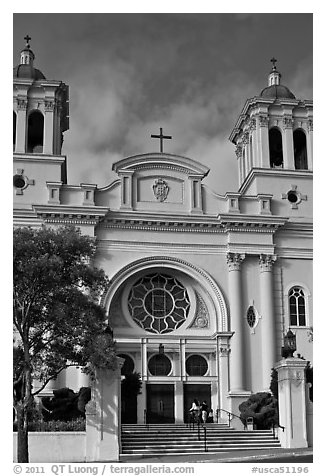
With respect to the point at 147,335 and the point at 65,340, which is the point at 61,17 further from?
the point at 147,335

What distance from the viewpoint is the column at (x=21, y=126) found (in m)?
37.4

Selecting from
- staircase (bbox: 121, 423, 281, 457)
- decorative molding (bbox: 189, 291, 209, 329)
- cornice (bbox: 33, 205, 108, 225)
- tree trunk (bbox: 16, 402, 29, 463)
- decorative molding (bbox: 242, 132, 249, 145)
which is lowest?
staircase (bbox: 121, 423, 281, 457)

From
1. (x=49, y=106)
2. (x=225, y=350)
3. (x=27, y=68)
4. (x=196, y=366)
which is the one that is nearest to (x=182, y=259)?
(x=225, y=350)

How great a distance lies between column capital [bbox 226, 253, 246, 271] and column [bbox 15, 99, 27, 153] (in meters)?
11.4

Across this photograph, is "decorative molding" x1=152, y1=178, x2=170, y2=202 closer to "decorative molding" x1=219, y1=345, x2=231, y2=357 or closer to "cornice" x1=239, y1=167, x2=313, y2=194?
"cornice" x1=239, y1=167, x2=313, y2=194

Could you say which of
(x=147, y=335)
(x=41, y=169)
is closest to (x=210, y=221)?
(x=147, y=335)

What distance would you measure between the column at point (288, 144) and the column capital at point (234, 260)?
5.85m

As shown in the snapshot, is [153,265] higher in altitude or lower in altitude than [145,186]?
lower

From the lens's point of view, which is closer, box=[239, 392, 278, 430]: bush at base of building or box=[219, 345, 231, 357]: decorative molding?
box=[239, 392, 278, 430]: bush at base of building

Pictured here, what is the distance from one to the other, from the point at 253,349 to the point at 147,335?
5025 millimetres

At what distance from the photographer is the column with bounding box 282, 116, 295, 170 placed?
39188mm

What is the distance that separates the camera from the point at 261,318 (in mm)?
35812

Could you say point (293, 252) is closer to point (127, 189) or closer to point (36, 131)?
point (127, 189)

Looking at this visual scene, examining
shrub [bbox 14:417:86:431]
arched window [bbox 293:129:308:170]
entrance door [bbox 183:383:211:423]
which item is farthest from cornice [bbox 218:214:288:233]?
shrub [bbox 14:417:86:431]
